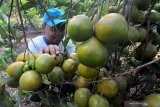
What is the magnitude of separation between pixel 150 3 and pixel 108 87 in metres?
0.38

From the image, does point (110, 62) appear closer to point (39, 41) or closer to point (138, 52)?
point (138, 52)

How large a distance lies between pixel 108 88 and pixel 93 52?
0.23 meters

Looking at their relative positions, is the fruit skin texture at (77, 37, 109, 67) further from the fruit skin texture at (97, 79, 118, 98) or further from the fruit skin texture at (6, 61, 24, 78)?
the fruit skin texture at (6, 61, 24, 78)

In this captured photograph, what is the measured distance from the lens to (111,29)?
77 centimetres

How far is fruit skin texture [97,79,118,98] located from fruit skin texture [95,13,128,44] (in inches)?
9.1

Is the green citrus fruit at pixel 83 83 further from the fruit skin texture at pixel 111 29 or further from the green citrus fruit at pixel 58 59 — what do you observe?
the fruit skin texture at pixel 111 29

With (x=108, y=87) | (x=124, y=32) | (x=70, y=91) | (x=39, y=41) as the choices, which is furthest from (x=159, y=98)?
(x=39, y=41)

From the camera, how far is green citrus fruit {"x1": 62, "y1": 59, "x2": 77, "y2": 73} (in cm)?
114

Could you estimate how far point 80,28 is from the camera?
815mm

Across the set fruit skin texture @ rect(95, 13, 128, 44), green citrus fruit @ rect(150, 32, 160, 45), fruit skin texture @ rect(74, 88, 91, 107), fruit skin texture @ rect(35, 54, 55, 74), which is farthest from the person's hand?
fruit skin texture @ rect(95, 13, 128, 44)

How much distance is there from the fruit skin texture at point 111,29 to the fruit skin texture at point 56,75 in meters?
0.41

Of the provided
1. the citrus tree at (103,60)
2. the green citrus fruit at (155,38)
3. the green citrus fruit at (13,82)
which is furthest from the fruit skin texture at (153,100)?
the green citrus fruit at (13,82)

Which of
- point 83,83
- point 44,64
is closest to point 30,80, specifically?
point 44,64

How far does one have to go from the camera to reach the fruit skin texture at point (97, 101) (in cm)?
97
